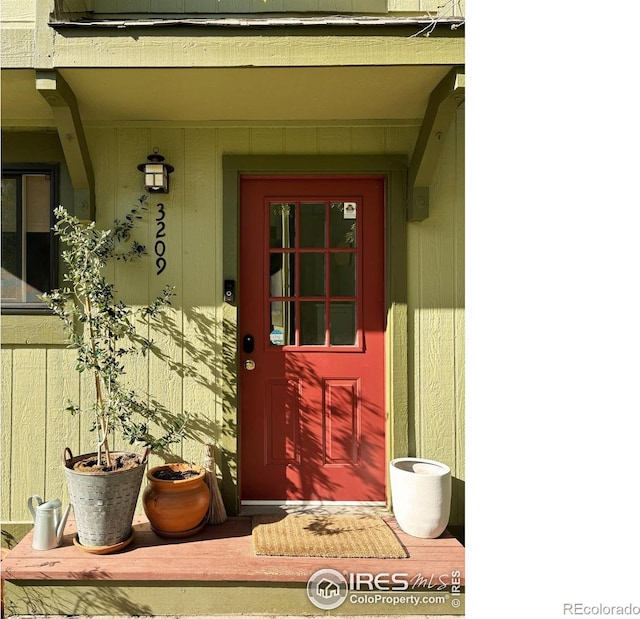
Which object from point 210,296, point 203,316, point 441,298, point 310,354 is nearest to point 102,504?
point 203,316

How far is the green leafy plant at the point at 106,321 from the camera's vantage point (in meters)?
2.31

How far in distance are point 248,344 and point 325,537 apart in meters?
1.14

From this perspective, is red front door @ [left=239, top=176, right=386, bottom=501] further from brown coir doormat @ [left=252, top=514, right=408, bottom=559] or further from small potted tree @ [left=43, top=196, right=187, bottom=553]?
small potted tree @ [left=43, top=196, right=187, bottom=553]

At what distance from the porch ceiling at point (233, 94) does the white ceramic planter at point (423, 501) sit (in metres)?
1.97

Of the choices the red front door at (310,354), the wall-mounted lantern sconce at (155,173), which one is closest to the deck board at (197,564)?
the red front door at (310,354)

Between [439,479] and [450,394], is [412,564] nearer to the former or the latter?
[439,479]

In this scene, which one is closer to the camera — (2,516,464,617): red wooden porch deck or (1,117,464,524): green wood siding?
(2,516,464,617): red wooden porch deck

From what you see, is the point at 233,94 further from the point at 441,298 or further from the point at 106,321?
the point at 441,298

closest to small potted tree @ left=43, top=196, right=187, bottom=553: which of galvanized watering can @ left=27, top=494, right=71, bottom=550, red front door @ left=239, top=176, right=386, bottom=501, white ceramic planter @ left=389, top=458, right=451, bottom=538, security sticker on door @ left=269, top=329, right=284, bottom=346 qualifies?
galvanized watering can @ left=27, top=494, right=71, bottom=550

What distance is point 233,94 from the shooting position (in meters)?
2.41

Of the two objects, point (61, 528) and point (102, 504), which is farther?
point (61, 528)

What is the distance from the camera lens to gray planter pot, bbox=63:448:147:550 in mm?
2207

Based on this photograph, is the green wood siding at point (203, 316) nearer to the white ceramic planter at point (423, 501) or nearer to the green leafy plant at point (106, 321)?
the green leafy plant at point (106, 321)

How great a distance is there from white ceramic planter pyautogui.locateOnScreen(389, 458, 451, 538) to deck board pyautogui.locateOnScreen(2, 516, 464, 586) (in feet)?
0.29
